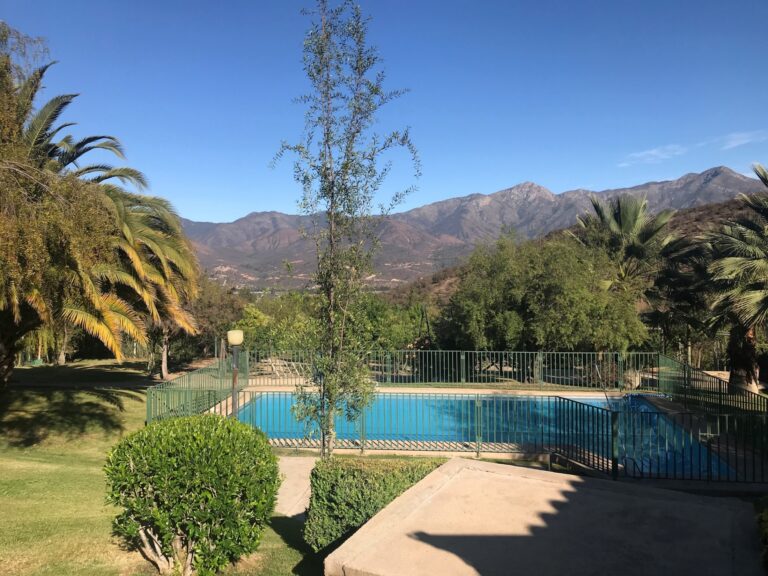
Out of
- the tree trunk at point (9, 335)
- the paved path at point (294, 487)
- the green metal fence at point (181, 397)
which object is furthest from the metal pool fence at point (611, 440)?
the tree trunk at point (9, 335)

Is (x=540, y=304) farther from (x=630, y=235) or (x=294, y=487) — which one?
(x=294, y=487)

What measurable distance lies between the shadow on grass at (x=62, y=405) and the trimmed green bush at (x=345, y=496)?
28.6 ft

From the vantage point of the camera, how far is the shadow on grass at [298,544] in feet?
18.0

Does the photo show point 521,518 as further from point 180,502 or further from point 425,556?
point 180,502

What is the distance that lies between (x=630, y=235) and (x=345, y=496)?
966 inches

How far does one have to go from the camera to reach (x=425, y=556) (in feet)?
14.0

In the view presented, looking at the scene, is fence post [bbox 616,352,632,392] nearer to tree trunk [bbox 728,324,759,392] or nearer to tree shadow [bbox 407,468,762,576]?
tree trunk [bbox 728,324,759,392]

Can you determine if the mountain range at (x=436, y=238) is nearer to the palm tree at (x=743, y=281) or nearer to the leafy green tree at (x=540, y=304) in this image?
the leafy green tree at (x=540, y=304)

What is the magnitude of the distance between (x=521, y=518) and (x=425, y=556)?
4.38ft

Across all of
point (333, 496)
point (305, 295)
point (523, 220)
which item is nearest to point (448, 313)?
point (305, 295)

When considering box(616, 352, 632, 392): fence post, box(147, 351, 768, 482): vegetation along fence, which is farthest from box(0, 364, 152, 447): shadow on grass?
box(616, 352, 632, 392): fence post

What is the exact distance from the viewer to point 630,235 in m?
26.2

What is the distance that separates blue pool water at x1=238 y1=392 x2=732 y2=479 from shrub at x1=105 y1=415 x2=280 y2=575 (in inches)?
106

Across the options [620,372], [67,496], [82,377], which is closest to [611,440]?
[67,496]
